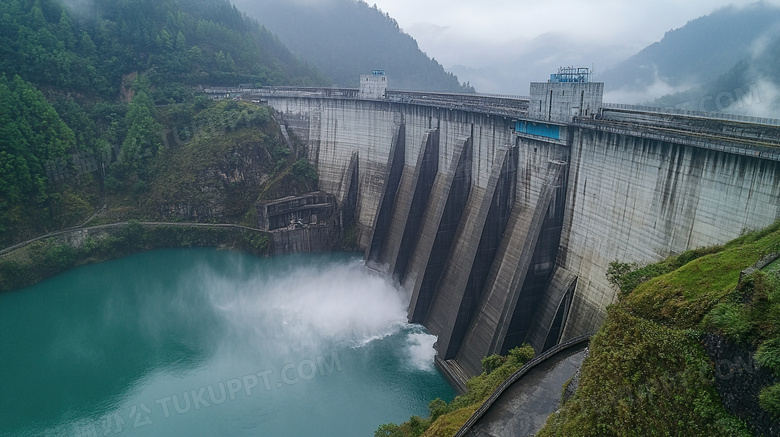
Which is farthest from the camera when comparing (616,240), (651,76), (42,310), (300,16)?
(300,16)

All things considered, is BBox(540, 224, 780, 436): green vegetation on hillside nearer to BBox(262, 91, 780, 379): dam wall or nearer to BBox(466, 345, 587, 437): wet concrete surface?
BBox(466, 345, 587, 437): wet concrete surface

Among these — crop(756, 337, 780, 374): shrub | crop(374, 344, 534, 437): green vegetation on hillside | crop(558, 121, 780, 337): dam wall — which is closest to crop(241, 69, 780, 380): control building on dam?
crop(558, 121, 780, 337): dam wall

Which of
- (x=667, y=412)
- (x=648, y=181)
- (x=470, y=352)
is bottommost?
(x=470, y=352)

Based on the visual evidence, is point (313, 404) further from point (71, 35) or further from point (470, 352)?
point (71, 35)

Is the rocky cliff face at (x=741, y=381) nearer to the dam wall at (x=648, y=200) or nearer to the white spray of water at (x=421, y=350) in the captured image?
the dam wall at (x=648, y=200)

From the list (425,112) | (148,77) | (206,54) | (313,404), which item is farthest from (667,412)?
(206,54)
